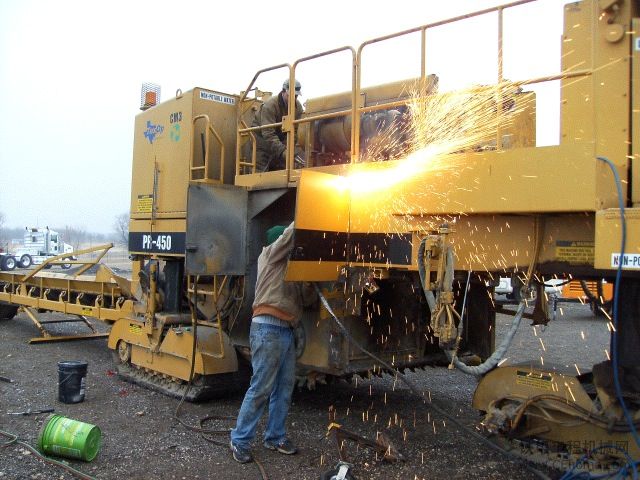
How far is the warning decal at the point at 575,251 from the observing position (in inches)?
143

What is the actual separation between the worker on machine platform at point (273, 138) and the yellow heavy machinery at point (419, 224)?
241 millimetres

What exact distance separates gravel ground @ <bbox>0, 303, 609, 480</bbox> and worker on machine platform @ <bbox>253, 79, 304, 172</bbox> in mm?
2637

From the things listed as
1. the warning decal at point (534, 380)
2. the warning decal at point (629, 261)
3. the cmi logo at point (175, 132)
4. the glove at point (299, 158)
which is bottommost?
the warning decal at point (534, 380)

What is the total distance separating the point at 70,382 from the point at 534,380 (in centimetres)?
463

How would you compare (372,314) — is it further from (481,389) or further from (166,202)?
(166,202)

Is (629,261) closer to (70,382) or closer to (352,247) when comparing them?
(352,247)

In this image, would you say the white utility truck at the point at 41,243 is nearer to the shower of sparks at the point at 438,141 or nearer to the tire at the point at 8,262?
the tire at the point at 8,262

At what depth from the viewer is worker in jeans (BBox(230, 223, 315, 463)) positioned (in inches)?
189

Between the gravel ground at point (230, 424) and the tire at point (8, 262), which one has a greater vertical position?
the tire at point (8, 262)

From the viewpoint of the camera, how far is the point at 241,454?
15.6 feet

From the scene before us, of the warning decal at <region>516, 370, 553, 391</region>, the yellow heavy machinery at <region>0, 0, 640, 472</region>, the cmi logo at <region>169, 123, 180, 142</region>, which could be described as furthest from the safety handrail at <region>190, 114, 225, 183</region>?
the warning decal at <region>516, 370, 553, 391</region>

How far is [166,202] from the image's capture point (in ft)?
23.2

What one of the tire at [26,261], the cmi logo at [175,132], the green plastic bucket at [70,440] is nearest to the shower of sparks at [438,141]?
the green plastic bucket at [70,440]

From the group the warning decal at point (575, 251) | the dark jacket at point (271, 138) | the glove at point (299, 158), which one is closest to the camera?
the warning decal at point (575, 251)
